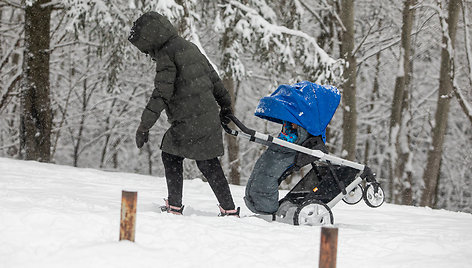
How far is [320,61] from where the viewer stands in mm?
9438

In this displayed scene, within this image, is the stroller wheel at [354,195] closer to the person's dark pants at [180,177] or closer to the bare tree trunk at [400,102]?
the person's dark pants at [180,177]

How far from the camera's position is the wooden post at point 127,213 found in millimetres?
3166

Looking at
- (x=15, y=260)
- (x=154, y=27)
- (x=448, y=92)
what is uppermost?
(x=448, y=92)

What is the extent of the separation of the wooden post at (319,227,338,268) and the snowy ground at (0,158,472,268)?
0.69 meters

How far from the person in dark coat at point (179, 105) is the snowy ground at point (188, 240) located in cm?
44

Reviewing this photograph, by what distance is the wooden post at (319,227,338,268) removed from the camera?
2598 mm

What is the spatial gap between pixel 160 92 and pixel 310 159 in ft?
4.63

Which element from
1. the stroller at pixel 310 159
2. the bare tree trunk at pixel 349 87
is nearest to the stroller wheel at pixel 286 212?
the stroller at pixel 310 159

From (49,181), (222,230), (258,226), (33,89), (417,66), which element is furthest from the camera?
(417,66)

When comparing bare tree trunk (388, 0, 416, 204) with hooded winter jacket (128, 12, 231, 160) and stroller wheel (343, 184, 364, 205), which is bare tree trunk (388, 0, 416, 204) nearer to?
stroller wheel (343, 184, 364, 205)

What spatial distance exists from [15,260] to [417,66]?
1651 cm

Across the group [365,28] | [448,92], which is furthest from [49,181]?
[365,28]

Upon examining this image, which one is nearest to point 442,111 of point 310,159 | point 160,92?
point 310,159

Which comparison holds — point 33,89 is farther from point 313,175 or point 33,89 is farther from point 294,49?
point 313,175
